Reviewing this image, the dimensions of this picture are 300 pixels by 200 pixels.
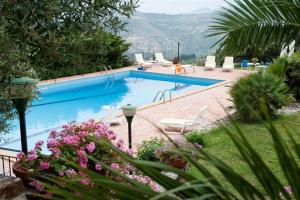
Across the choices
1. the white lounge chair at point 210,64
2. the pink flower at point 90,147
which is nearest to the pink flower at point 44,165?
the pink flower at point 90,147

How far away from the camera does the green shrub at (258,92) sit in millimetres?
10820

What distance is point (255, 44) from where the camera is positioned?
4.22m

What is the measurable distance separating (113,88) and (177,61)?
6.46 metres

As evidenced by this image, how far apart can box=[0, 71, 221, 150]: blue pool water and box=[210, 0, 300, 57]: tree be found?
28.3ft

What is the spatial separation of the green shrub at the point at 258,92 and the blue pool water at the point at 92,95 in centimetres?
455

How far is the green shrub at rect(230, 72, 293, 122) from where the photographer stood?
10.8 meters

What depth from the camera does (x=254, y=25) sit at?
13.1 ft

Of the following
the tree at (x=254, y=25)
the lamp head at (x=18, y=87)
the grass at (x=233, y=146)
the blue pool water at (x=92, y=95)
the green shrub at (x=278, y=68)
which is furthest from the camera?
the blue pool water at (x=92, y=95)

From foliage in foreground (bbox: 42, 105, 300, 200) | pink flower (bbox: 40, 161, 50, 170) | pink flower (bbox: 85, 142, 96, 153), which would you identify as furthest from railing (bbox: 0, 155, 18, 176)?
foliage in foreground (bbox: 42, 105, 300, 200)

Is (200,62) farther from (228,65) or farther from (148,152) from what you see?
(148,152)

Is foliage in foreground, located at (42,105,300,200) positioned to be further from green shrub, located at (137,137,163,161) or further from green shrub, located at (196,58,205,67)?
green shrub, located at (196,58,205,67)

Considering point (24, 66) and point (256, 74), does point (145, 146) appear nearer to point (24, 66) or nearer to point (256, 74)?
point (24, 66)

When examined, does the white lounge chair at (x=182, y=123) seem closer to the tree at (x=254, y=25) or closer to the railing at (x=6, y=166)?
the railing at (x=6, y=166)

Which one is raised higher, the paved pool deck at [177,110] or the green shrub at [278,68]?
the green shrub at [278,68]
